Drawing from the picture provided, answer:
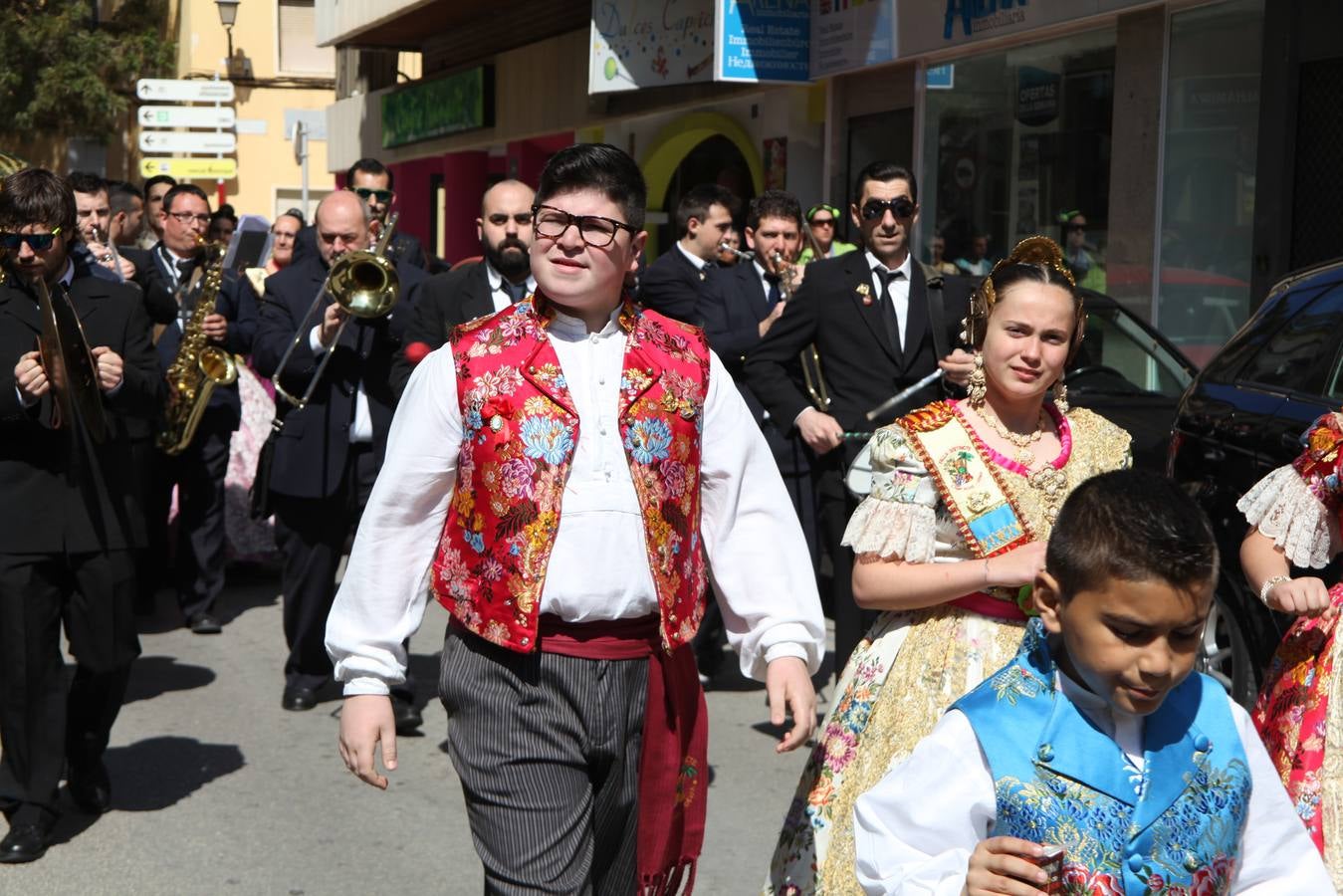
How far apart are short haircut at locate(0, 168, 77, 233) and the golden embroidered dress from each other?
2995 millimetres

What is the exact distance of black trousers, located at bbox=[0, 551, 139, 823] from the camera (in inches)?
230

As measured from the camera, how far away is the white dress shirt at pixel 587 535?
3623 mm

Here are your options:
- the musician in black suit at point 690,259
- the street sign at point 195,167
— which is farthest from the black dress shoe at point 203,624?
the street sign at point 195,167

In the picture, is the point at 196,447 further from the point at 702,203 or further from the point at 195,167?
the point at 195,167

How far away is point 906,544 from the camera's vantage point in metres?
4.04

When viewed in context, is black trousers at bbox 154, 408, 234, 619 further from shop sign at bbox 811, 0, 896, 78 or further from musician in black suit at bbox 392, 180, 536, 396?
shop sign at bbox 811, 0, 896, 78

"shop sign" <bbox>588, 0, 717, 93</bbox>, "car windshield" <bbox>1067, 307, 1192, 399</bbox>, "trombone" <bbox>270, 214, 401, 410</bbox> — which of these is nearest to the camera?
"trombone" <bbox>270, 214, 401, 410</bbox>

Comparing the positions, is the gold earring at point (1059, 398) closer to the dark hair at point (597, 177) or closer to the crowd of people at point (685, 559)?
the crowd of people at point (685, 559)

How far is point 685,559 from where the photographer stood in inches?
147

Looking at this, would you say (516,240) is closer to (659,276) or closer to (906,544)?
(659,276)

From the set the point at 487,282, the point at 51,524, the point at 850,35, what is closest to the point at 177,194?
the point at 487,282

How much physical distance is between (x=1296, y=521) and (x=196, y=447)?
722 centimetres

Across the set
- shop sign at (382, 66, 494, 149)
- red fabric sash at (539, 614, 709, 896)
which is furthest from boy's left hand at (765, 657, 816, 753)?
shop sign at (382, 66, 494, 149)

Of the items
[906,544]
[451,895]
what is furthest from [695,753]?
[451,895]
